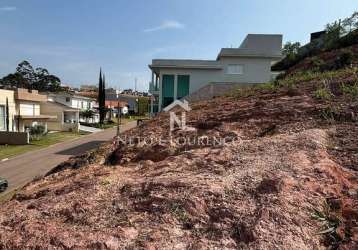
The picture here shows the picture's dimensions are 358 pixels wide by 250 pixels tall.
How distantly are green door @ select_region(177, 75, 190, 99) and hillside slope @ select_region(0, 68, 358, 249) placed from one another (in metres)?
19.2

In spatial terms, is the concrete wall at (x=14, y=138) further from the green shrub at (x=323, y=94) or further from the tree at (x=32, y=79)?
the tree at (x=32, y=79)

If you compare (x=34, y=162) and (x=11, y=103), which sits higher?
(x=11, y=103)

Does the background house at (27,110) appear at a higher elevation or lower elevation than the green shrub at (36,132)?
higher

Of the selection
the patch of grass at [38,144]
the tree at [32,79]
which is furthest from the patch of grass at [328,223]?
the tree at [32,79]

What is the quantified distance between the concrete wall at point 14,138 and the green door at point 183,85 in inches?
607

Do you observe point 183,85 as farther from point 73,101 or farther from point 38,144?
point 73,101

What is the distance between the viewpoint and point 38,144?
29844 millimetres

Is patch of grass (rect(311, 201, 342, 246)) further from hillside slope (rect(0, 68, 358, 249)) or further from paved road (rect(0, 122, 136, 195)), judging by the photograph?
paved road (rect(0, 122, 136, 195))

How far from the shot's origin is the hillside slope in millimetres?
2674

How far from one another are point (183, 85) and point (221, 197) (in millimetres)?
21463

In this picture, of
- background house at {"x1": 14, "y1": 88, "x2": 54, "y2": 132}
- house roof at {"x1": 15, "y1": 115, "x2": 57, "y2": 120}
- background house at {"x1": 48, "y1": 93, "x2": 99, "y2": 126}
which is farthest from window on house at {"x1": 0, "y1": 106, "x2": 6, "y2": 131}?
background house at {"x1": 48, "y1": 93, "x2": 99, "y2": 126}

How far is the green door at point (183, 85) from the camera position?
24047 mm

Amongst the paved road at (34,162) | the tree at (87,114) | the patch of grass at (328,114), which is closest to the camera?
the patch of grass at (328,114)

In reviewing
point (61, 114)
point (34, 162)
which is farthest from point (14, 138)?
point (61, 114)
